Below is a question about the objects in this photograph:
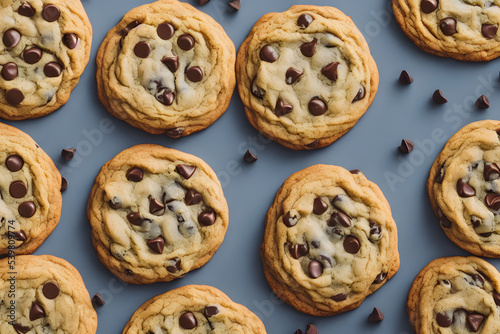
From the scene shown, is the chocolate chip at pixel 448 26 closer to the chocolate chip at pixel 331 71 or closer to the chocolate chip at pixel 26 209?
the chocolate chip at pixel 331 71

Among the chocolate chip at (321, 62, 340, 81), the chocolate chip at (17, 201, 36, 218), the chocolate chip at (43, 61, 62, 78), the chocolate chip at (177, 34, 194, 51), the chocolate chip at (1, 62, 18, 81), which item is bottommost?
the chocolate chip at (17, 201, 36, 218)

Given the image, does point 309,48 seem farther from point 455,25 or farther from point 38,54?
point 38,54

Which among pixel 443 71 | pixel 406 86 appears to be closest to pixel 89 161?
pixel 406 86

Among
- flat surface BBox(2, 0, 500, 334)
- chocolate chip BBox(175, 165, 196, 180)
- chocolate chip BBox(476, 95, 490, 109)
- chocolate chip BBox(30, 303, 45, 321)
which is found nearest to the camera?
chocolate chip BBox(30, 303, 45, 321)

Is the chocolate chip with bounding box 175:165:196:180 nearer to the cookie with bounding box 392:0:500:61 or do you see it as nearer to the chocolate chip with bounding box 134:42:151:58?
the chocolate chip with bounding box 134:42:151:58

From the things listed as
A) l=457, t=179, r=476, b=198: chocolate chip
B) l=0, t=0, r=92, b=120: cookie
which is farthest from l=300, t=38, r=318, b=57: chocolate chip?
l=0, t=0, r=92, b=120: cookie

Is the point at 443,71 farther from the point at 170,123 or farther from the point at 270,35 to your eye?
the point at 170,123
